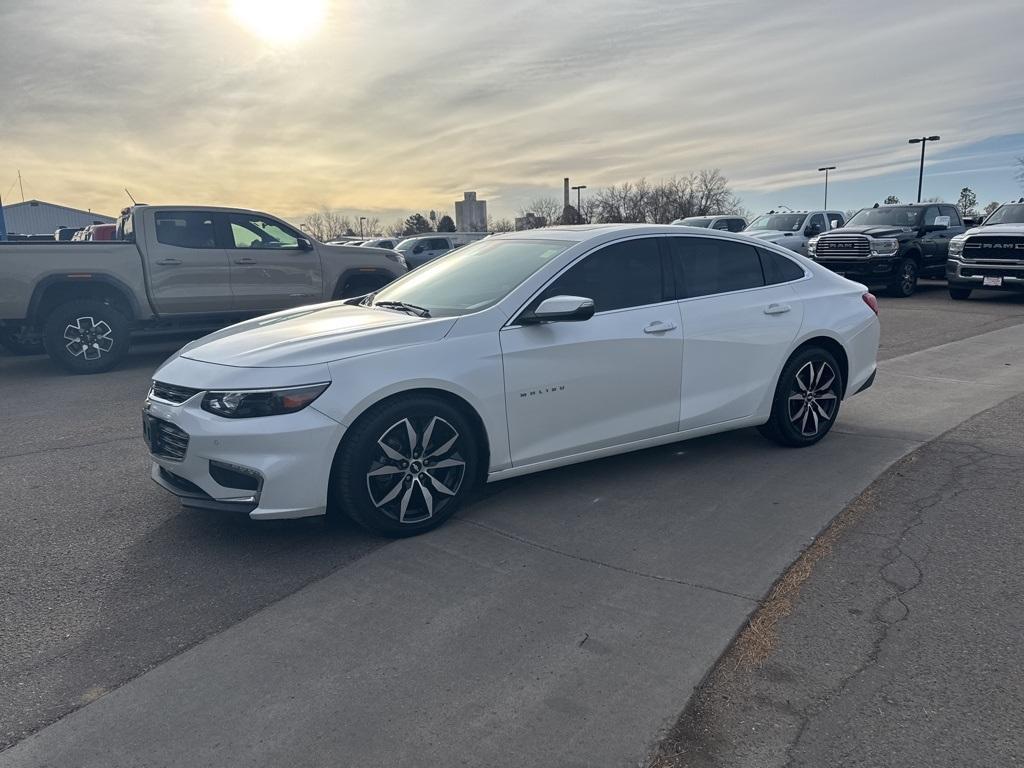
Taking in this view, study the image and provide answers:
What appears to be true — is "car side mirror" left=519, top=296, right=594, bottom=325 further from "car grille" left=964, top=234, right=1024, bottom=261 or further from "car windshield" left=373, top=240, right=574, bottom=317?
"car grille" left=964, top=234, right=1024, bottom=261

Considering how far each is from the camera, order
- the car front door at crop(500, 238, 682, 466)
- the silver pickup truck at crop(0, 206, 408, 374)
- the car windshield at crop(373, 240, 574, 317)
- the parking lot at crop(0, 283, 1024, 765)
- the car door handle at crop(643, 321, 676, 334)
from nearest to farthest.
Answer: the parking lot at crop(0, 283, 1024, 765)
the car front door at crop(500, 238, 682, 466)
the car windshield at crop(373, 240, 574, 317)
the car door handle at crop(643, 321, 676, 334)
the silver pickup truck at crop(0, 206, 408, 374)

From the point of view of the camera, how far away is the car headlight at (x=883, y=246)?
17.6 m

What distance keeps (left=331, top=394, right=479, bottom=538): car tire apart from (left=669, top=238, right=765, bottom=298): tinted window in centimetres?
194

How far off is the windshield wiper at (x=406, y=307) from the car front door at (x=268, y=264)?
607 centimetres

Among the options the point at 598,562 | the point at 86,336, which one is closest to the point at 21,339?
the point at 86,336

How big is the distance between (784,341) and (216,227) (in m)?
7.98

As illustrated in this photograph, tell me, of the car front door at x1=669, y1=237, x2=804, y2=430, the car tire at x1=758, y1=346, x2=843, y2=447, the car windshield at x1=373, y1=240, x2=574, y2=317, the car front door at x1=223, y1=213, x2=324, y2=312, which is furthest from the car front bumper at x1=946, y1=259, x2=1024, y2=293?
the car windshield at x1=373, y1=240, x2=574, y2=317

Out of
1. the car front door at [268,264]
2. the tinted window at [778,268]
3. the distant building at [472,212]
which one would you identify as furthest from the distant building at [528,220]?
the tinted window at [778,268]

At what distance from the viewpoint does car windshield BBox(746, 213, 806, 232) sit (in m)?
22.5

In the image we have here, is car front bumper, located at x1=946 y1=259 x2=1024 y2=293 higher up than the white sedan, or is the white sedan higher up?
the white sedan

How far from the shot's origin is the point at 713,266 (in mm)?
5445

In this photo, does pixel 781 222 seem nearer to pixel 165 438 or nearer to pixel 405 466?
pixel 405 466

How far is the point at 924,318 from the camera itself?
45.7ft

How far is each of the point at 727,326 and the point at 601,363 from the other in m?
1.11
